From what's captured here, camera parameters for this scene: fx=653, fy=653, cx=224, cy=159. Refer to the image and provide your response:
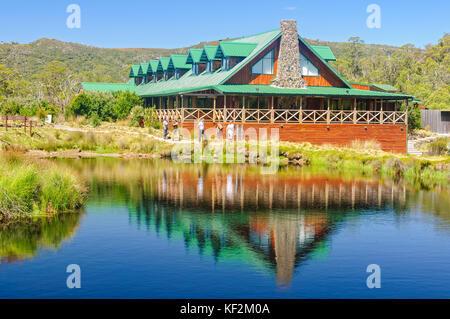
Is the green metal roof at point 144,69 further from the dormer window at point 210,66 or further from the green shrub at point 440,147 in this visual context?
the green shrub at point 440,147

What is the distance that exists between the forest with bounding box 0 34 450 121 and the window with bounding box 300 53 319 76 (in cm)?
2142

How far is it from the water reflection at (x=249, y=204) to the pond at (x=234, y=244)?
0.13 feet

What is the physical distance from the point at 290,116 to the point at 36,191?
101 ft

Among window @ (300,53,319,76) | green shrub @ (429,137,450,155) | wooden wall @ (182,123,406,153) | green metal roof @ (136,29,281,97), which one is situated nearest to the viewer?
green shrub @ (429,137,450,155)

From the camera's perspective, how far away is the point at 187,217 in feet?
64.2

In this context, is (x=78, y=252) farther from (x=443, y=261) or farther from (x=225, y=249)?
(x=443, y=261)

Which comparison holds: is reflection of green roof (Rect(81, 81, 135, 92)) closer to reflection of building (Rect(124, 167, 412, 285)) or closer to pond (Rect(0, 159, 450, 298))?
reflection of building (Rect(124, 167, 412, 285))

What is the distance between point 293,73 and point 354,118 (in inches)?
217

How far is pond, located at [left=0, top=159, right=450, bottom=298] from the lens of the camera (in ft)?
41.6

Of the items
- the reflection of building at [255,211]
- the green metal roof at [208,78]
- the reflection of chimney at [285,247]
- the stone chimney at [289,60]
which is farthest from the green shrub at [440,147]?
the reflection of chimney at [285,247]

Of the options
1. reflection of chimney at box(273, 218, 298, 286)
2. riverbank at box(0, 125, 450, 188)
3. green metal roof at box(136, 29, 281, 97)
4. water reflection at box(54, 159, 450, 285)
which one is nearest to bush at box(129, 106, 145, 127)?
green metal roof at box(136, 29, 281, 97)

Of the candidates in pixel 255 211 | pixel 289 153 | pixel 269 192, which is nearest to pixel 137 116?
pixel 289 153

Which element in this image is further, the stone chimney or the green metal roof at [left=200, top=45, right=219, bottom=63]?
the green metal roof at [left=200, top=45, right=219, bottom=63]

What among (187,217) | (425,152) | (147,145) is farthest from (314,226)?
(425,152)
